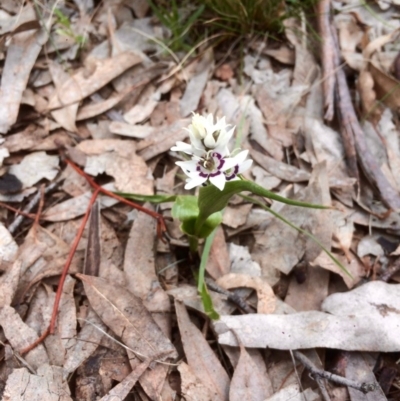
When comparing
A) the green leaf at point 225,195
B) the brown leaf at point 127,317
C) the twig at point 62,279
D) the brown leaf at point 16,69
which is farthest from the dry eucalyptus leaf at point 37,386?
the brown leaf at point 16,69

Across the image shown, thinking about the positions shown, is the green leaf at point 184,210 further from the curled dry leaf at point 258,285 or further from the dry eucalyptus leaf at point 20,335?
the dry eucalyptus leaf at point 20,335

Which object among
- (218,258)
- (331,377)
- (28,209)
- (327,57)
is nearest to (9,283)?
(28,209)

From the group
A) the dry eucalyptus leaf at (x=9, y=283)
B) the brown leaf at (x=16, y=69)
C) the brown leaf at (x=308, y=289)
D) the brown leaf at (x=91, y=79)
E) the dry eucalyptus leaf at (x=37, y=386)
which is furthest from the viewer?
the brown leaf at (x=91, y=79)

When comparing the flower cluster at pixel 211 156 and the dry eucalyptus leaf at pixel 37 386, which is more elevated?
the flower cluster at pixel 211 156

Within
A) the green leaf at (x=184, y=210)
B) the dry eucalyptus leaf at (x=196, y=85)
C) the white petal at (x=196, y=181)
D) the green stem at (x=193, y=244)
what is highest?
the white petal at (x=196, y=181)

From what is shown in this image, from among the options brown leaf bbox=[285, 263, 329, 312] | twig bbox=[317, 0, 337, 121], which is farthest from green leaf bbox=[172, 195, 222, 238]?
twig bbox=[317, 0, 337, 121]

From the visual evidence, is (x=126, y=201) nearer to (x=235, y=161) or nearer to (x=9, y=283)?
(x=9, y=283)

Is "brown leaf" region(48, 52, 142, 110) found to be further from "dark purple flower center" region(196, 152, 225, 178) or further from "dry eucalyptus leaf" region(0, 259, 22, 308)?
"dark purple flower center" region(196, 152, 225, 178)
